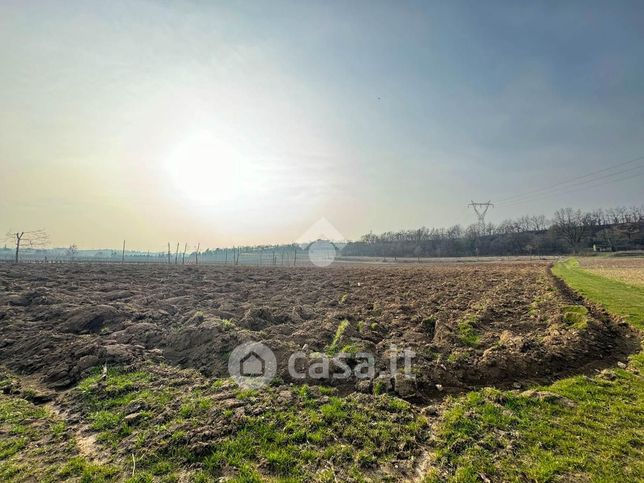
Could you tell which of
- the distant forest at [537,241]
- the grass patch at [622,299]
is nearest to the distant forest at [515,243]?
the distant forest at [537,241]

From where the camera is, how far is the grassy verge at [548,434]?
4.18 metres

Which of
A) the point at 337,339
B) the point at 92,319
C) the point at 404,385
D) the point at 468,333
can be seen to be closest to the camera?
the point at 404,385

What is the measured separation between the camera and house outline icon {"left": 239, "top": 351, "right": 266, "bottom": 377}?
761 cm

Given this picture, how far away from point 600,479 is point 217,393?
650 centimetres

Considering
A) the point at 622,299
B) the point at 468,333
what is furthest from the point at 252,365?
the point at 622,299

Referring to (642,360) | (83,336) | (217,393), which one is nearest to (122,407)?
(217,393)

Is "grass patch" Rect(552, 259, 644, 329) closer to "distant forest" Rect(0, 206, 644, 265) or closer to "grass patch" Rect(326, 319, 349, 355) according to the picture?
"grass patch" Rect(326, 319, 349, 355)

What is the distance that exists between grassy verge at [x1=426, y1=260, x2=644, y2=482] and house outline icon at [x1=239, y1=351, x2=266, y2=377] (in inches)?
171

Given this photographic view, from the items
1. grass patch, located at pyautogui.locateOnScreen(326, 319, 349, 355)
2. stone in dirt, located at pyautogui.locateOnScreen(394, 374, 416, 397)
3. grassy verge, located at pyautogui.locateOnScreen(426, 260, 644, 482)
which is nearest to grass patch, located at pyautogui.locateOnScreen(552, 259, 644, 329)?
grassy verge, located at pyautogui.locateOnScreen(426, 260, 644, 482)

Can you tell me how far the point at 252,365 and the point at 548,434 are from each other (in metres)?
6.29

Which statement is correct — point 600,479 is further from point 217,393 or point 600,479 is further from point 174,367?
point 174,367

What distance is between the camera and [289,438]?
16.5 feet

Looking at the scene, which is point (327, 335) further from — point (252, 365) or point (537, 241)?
point (537, 241)

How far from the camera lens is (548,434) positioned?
493 centimetres
